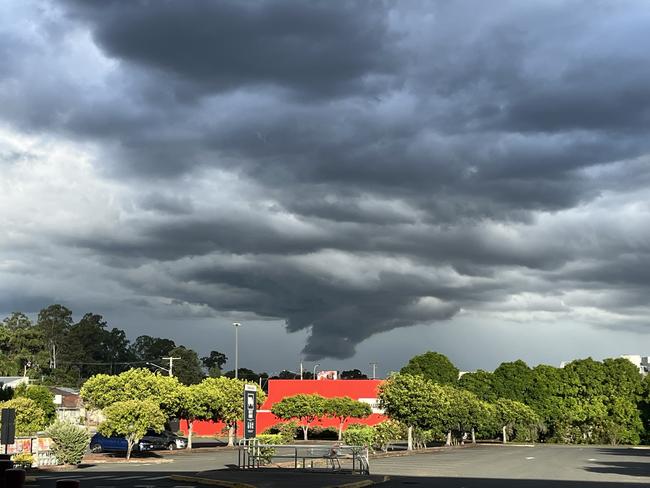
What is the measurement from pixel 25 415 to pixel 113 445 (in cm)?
741

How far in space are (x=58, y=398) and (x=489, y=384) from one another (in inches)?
2201

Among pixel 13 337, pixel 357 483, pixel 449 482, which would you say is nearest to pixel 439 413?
pixel 449 482

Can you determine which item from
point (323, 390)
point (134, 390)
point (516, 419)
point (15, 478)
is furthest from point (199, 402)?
point (15, 478)

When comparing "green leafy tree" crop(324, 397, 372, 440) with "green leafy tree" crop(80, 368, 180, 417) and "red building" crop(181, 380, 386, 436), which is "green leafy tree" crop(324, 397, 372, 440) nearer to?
"red building" crop(181, 380, 386, 436)

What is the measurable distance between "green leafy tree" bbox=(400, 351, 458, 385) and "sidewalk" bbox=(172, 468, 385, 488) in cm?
7131

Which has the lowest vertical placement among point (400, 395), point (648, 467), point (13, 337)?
point (648, 467)

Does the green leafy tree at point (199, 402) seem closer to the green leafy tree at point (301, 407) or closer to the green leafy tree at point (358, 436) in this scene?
the green leafy tree at point (358, 436)

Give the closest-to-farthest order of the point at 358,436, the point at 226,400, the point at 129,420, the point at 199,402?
the point at 358,436, the point at 129,420, the point at 199,402, the point at 226,400

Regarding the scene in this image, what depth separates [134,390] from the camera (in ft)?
217

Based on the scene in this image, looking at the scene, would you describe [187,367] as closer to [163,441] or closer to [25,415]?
[163,441]

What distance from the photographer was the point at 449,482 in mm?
31266

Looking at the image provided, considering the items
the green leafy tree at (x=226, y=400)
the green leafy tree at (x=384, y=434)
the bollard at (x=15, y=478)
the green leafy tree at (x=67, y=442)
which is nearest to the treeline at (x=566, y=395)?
the green leafy tree at (x=384, y=434)

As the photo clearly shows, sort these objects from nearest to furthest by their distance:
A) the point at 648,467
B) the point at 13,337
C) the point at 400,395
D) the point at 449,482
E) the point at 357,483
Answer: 1. the point at 357,483
2. the point at 449,482
3. the point at 648,467
4. the point at 400,395
5. the point at 13,337

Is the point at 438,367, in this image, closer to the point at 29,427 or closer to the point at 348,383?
the point at 348,383
